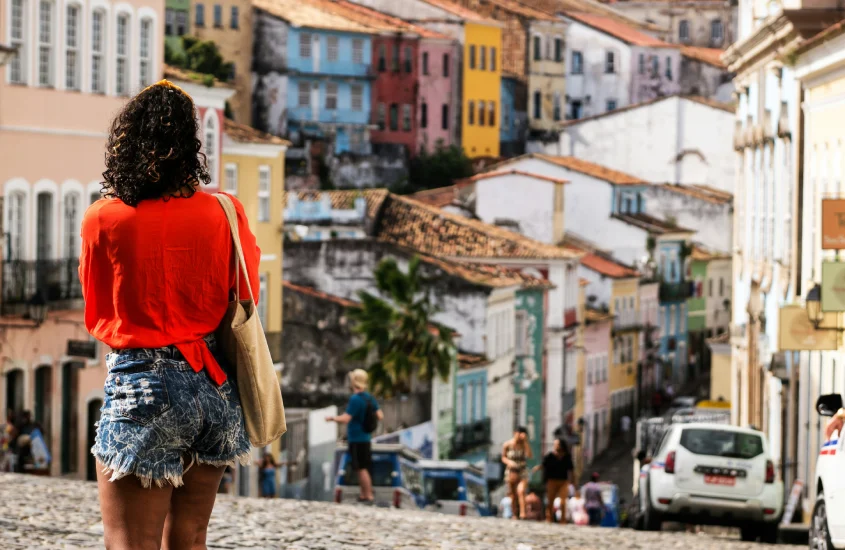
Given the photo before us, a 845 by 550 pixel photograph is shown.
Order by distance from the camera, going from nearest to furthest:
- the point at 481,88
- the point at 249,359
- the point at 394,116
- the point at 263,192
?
the point at 249,359 → the point at 263,192 → the point at 394,116 → the point at 481,88

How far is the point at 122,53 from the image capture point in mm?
38438

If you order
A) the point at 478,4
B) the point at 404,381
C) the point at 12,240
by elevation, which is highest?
the point at 478,4

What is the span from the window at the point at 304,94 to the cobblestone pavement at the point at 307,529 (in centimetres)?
8357

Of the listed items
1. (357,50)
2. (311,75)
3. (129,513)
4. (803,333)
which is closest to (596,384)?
(311,75)

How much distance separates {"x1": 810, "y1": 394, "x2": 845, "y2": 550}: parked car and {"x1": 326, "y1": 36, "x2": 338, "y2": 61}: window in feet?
287

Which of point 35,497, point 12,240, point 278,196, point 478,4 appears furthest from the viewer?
point 478,4

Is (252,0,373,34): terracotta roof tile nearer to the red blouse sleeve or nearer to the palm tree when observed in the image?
the palm tree

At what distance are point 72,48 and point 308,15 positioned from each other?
62.6 metres

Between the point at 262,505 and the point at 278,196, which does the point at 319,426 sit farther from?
the point at 262,505

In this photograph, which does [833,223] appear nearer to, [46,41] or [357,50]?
[46,41]

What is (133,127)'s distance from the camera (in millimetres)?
5633

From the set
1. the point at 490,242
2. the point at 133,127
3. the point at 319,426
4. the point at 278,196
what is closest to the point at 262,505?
the point at 133,127

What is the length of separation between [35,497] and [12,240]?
20.0 meters

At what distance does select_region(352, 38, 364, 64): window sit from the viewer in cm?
10050
